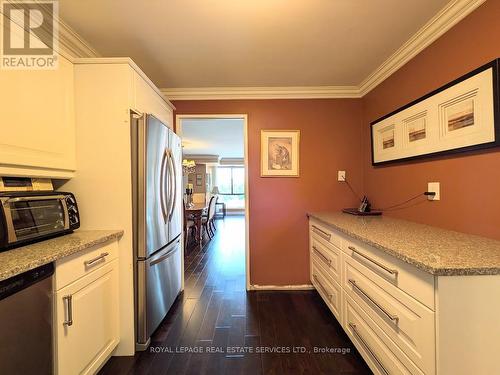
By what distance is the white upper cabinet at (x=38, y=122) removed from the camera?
1221 mm

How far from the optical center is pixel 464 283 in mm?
931

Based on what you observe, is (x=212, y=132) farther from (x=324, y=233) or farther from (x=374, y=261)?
(x=374, y=261)

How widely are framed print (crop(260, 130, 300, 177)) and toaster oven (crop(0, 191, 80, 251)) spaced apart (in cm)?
182

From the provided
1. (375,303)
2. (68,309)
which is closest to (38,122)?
(68,309)

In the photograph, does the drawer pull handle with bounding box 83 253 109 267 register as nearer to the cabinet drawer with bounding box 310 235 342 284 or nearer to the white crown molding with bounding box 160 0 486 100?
the cabinet drawer with bounding box 310 235 342 284

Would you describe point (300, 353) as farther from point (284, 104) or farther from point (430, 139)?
point (284, 104)

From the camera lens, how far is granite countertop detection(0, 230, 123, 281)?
3.18ft

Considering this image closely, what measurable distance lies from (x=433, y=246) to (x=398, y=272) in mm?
244

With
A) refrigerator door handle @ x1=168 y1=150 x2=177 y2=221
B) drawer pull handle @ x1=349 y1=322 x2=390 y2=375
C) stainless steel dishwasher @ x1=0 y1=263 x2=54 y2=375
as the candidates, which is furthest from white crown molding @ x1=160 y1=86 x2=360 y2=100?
drawer pull handle @ x1=349 y1=322 x2=390 y2=375

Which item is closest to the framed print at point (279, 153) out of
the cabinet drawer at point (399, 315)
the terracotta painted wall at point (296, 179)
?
the terracotta painted wall at point (296, 179)

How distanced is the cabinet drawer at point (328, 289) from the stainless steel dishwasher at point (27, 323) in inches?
70.9

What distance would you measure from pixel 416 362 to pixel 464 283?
0.42 meters

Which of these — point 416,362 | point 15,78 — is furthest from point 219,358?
point 15,78

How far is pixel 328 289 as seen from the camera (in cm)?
210
